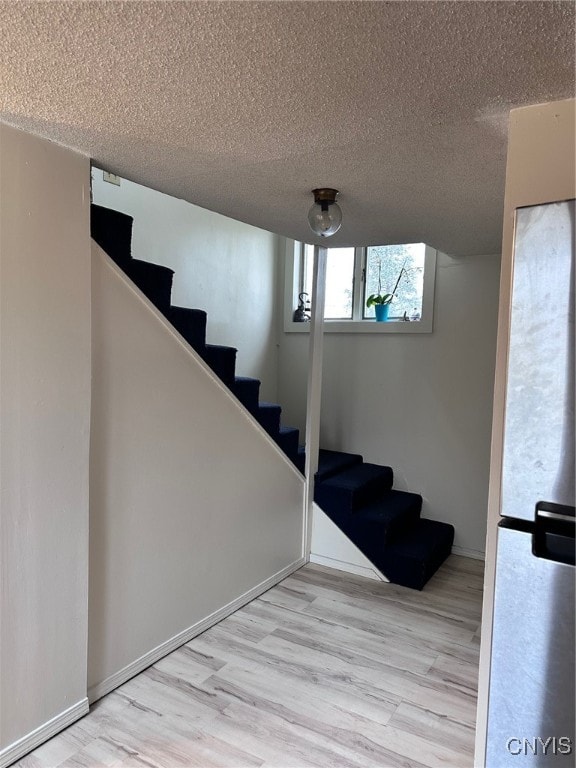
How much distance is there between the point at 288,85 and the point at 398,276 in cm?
267

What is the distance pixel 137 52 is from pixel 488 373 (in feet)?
9.44

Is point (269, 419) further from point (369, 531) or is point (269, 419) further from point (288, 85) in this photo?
point (288, 85)

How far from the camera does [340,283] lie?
405 centimetres

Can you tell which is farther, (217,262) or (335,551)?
(217,262)

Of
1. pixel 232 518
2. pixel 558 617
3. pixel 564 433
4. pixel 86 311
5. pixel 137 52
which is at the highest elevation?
pixel 137 52

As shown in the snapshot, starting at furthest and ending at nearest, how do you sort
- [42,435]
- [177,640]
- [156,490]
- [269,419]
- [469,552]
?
1. [469,552]
2. [269,419]
3. [177,640]
4. [156,490]
5. [42,435]

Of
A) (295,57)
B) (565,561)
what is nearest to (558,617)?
(565,561)

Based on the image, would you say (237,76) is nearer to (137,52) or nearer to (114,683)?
(137,52)

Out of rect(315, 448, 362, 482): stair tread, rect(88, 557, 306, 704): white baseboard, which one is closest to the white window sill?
rect(315, 448, 362, 482): stair tread

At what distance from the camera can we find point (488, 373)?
132 inches

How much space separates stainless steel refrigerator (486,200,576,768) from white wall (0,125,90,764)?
4.63ft

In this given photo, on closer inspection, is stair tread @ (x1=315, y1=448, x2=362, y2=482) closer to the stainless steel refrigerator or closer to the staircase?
the staircase

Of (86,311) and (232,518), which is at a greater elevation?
(86,311)

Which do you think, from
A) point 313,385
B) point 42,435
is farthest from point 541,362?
point 313,385
